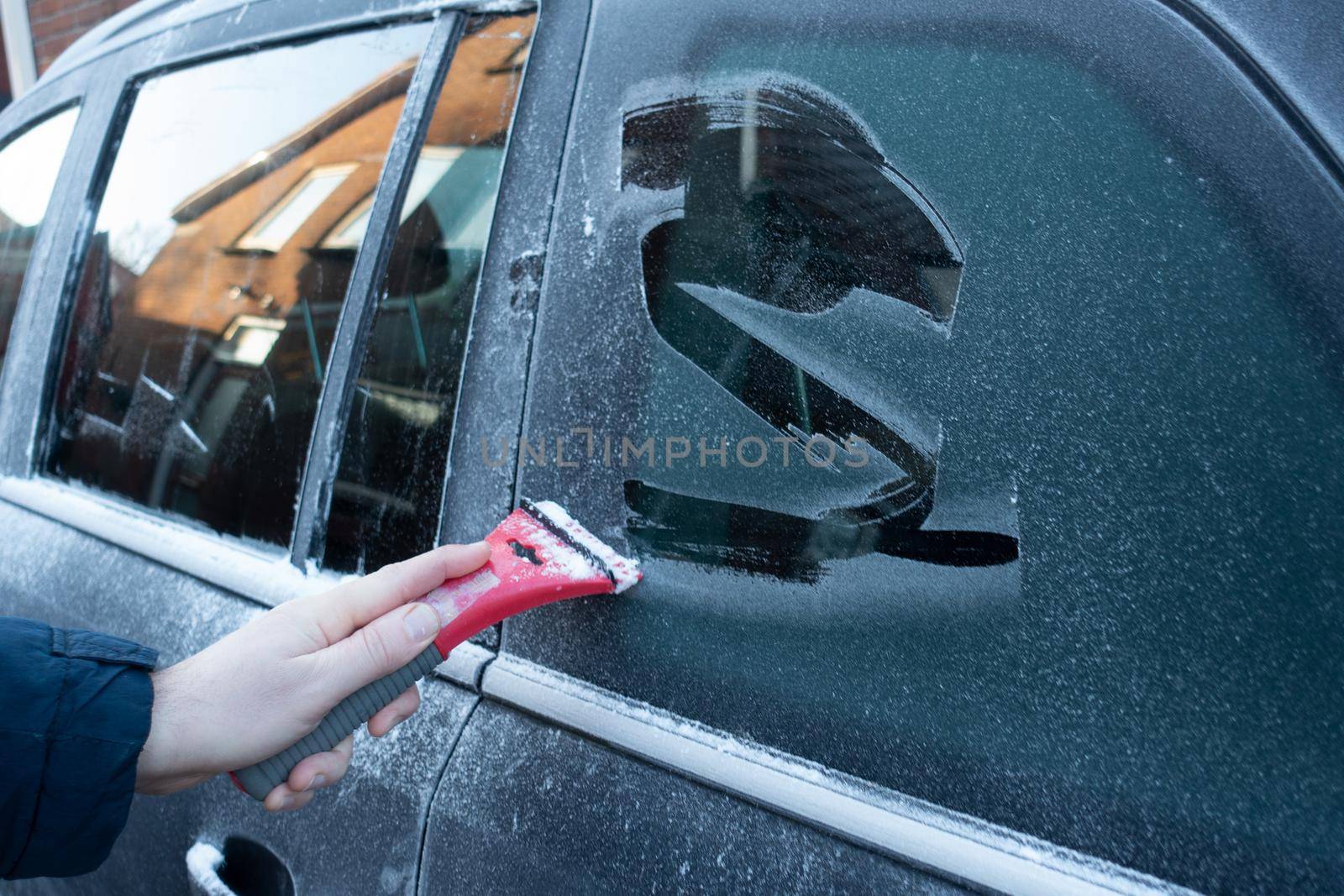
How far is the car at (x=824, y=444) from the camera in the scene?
71 cm

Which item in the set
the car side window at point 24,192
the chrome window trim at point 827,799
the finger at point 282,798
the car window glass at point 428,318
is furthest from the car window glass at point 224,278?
the chrome window trim at point 827,799

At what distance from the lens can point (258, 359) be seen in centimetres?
148

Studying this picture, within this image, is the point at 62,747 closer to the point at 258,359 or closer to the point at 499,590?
the point at 499,590

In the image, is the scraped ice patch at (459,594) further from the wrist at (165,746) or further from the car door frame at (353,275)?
the wrist at (165,746)

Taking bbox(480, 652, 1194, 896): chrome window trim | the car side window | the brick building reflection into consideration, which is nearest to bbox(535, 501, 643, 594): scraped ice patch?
bbox(480, 652, 1194, 896): chrome window trim

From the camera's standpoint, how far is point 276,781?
101 cm

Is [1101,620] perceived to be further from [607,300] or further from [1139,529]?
[607,300]

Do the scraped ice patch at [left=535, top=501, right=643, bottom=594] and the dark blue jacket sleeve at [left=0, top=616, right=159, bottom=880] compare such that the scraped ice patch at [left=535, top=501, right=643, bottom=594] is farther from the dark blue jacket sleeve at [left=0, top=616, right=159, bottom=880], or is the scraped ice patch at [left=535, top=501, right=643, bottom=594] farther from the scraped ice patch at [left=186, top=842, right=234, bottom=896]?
the scraped ice patch at [left=186, top=842, right=234, bottom=896]

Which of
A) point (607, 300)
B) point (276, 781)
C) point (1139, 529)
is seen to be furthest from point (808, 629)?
point (276, 781)

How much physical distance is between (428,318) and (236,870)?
80 cm

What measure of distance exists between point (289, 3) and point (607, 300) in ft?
3.38

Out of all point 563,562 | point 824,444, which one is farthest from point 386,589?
point 824,444

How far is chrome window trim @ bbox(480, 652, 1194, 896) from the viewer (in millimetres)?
717

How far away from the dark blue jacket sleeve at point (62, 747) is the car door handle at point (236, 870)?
0.24 meters
